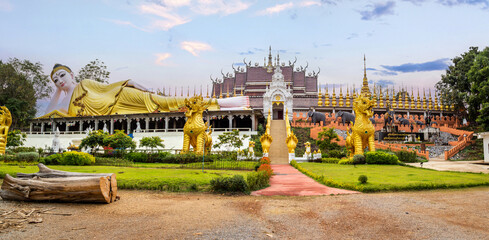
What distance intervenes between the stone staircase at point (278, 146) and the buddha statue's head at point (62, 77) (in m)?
27.8

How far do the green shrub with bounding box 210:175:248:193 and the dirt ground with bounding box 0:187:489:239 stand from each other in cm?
60

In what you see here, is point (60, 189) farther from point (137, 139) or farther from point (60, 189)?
point (137, 139)

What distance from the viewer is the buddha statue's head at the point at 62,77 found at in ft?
134

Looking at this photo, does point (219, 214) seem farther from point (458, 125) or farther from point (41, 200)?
point (458, 125)

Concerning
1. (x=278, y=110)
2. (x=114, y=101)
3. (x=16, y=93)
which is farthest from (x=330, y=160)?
A: (x=16, y=93)

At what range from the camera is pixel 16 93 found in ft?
133

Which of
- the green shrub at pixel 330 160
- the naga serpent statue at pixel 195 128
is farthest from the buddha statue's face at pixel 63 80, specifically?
the green shrub at pixel 330 160

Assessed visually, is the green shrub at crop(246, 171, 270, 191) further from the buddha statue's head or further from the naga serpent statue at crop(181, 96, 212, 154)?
the buddha statue's head

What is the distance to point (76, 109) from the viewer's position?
37938 millimetres

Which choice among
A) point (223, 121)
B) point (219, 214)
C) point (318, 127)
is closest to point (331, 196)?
point (219, 214)

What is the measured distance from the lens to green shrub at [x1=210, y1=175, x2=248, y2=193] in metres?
7.91

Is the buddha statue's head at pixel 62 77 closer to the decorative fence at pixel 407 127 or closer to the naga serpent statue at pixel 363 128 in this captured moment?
the decorative fence at pixel 407 127

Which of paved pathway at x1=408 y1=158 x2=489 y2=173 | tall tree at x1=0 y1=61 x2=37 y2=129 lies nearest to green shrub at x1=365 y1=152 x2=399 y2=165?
paved pathway at x1=408 y1=158 x2=489 y2=173

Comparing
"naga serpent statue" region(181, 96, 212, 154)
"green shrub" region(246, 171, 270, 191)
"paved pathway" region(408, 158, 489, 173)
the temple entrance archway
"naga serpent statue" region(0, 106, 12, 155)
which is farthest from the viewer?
the temple entrance archway
